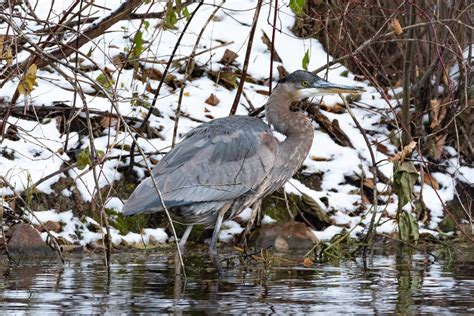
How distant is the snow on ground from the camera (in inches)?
341

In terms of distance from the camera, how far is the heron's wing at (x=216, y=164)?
25.8 feet

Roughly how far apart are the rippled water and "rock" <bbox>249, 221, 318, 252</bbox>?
2.51ft

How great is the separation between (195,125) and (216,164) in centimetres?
184

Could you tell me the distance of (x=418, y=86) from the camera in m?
10.1

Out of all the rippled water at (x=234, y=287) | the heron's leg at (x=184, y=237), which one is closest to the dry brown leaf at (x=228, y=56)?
the heron's leg at (x=184, y=237)

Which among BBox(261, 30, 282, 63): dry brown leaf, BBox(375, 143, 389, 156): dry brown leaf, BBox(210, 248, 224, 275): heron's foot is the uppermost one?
BBox(261, 30, 282, 63): dry brown leaf

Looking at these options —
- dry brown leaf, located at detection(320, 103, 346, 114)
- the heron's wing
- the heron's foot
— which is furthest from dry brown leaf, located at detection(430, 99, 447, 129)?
the heron's foot

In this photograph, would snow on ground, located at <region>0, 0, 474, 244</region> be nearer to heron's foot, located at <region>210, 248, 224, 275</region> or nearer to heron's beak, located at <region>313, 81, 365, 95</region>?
heron's beak, located at <region>313, 81, 365, 95</region>

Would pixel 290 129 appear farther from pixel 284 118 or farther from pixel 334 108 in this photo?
pixel 334 108

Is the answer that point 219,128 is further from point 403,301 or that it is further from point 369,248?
point 403,301

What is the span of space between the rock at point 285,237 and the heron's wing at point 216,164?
737mm

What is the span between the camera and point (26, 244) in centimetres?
779

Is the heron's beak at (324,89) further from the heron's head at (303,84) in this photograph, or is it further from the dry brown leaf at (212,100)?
the dry brown leaf at (212,100)

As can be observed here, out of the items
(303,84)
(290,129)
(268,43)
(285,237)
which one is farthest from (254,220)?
(268,43)
